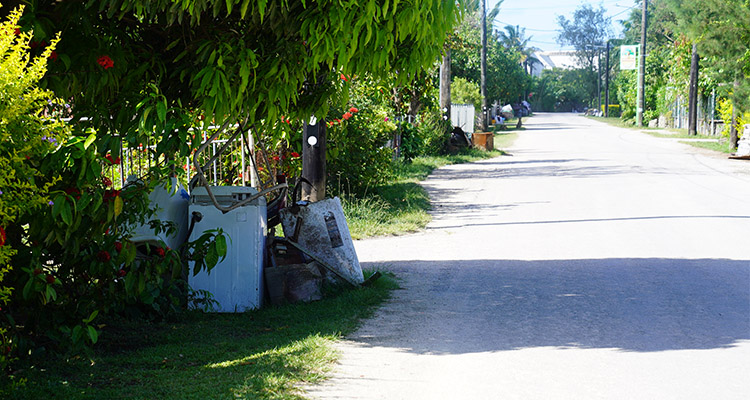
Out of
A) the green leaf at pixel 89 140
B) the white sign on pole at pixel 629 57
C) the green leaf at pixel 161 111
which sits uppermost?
the white sign on pole at pixel 629 57

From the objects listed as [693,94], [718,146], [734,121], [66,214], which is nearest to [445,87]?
[734,121]

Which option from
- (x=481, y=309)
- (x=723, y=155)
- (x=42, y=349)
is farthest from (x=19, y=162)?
(x=723, y=155)

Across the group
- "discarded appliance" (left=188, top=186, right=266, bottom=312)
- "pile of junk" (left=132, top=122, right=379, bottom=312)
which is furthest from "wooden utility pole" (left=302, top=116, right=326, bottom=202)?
"discarded appliance" (left=188, top=186, right=266, bottom=312)

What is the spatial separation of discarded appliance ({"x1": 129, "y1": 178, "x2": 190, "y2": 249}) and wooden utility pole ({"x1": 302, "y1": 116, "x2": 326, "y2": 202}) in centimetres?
189

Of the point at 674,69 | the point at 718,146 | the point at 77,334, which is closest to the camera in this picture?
the point at 77,334

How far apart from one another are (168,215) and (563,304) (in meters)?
3.31

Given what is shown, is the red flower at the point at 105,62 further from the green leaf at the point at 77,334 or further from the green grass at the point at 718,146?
the green grass at the point at 718,146

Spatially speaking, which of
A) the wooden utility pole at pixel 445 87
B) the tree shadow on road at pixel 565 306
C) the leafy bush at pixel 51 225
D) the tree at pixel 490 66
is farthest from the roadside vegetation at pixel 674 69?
the leafy bush at pixel 51 225

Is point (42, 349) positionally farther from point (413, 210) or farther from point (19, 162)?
point (413, 210)

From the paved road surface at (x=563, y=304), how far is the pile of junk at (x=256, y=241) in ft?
2.24

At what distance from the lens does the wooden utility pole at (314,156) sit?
8617 mm

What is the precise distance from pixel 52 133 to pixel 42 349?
167cm

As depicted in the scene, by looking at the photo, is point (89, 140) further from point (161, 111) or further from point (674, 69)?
point (674, 69)

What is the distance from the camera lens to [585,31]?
128 metres
